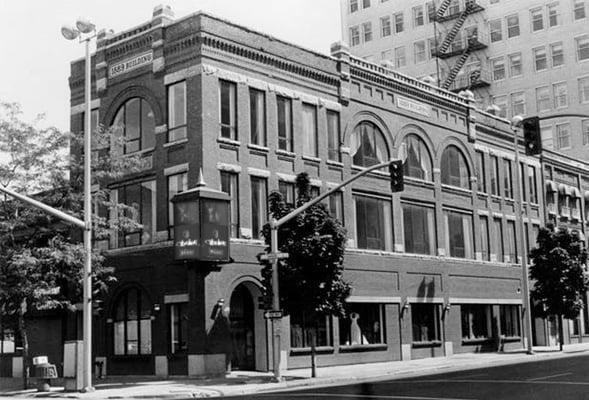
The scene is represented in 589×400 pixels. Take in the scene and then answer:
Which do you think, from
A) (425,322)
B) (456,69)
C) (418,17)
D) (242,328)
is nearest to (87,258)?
(242,328)

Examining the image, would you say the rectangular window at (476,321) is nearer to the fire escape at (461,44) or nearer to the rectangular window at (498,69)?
the fire escape at (461,44)

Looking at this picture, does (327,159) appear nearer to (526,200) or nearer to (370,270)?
(370,270)

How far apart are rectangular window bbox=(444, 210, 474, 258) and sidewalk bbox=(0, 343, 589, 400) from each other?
8.23 m

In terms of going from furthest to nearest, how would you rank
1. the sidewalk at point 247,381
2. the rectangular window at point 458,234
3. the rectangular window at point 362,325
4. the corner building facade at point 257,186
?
the rectangular window at point 458,234, the rectangular window at point 362,325, the corner building facade at point 257,186, the sidewalk at point 247,381

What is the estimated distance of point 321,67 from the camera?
127 feet

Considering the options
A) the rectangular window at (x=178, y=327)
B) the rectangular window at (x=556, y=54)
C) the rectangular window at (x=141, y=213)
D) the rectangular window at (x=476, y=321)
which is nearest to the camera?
the rectangular window at (x=178, y=327)

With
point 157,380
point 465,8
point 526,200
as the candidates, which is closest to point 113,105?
point 157,380

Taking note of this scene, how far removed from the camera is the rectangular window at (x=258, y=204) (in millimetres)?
34719

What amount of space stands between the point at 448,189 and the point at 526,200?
946 cm

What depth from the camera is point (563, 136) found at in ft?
237

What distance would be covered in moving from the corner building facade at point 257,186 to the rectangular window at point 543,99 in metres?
29.0

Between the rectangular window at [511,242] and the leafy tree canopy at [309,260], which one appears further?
the rectangular window at [511,242]

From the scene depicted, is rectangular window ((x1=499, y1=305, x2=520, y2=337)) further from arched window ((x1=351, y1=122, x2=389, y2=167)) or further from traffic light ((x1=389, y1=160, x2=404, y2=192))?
traffic light ((x1=389, y1=160, x2=404, y2=192))

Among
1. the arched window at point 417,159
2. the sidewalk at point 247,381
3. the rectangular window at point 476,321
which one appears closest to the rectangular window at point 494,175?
the arched window at point 417,159
